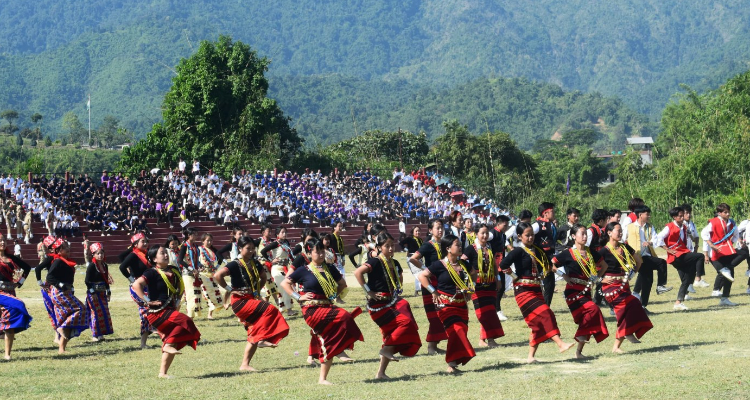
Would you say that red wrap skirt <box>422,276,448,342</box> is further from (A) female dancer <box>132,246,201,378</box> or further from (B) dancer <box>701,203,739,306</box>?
(B) dancer <box>701,203,739,306</box>

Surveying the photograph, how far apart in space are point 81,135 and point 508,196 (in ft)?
304

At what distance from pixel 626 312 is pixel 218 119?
40.8 metres

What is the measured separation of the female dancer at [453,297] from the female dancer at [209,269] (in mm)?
6447

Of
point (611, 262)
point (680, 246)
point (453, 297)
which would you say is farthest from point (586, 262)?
point (680, 246)

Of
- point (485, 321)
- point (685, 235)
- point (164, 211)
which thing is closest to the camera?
point (485, 321)

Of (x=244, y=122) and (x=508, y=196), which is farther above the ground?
(x=244, y=122)

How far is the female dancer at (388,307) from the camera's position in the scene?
35.4 ft

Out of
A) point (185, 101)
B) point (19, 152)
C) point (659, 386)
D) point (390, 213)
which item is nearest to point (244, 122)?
point (185, 101)

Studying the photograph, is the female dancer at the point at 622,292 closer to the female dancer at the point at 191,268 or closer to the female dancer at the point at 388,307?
the female dancer at the point at 388,307

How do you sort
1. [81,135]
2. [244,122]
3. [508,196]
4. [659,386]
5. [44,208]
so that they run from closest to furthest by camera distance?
[659,386] → [44,208] → [244,122] → [508,196] → [81,135]

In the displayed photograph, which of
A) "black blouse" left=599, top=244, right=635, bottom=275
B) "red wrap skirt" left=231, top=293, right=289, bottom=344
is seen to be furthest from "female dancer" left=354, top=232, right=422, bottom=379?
"black blouse" left=599, top=244, right=635, bottom=275

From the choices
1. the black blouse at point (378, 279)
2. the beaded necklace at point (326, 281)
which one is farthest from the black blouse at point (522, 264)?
the beaded necklace at point (326, 281)

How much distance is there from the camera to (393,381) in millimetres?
10750

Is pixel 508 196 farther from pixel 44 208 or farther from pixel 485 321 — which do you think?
pixel 485 321
